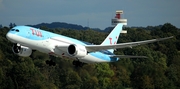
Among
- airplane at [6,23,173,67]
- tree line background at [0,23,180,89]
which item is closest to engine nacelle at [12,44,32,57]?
airplane at [6,23,173,67]

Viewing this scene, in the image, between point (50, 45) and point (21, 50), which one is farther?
point (21, 50)

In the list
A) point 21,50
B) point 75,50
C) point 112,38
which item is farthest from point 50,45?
point 112,38

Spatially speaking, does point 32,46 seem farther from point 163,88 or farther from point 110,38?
point 163,88

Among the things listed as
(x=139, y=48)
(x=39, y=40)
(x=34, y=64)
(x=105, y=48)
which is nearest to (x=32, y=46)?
(x=39, y=40)

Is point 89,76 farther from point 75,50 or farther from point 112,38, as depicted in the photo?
point 75,50

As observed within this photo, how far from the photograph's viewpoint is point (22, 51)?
225 ft

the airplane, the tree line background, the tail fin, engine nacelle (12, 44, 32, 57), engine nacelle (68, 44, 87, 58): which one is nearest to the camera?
the airplane

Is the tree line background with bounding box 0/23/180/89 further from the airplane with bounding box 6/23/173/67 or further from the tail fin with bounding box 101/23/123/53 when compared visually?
the airplane with bounding box 6/23/173/67

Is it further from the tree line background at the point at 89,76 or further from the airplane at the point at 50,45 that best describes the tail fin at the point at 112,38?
the tree line background at the point at 89,76

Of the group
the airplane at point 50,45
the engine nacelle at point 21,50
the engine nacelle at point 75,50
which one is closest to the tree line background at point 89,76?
the airplane at point 50,45

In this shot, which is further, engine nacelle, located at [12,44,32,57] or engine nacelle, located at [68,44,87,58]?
engine nacelle, located at [12,44,32,57]

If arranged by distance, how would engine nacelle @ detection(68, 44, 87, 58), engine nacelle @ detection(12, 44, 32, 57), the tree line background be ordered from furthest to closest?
the tree line background → engine nacelle @ detection(12, 44, 32, 57) → engine nacelle @ detection(68, 44, 87, 58)

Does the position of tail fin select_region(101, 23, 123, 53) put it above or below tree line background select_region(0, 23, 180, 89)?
above

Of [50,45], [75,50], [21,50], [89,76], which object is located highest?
[50,45]
